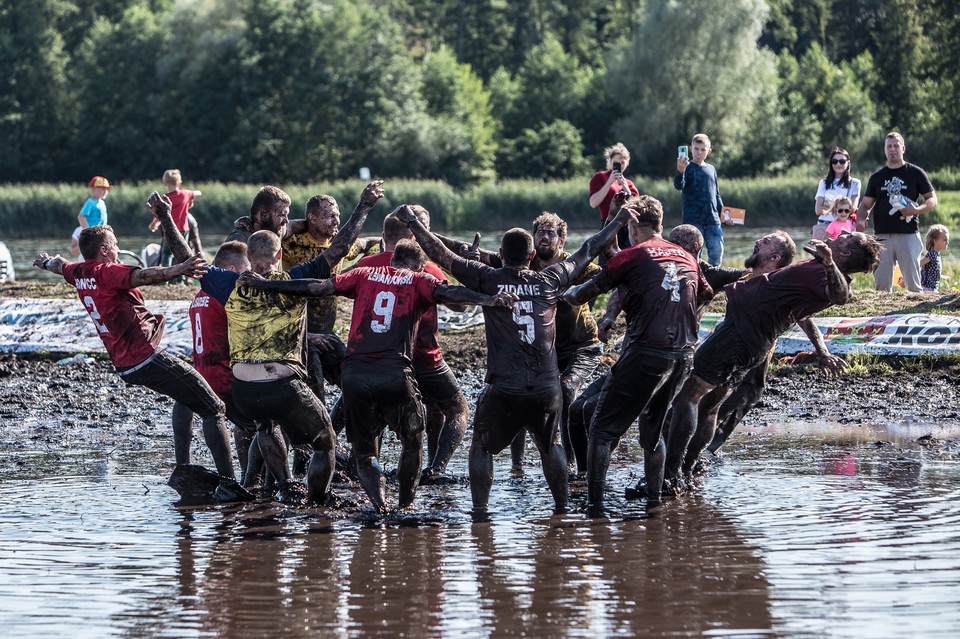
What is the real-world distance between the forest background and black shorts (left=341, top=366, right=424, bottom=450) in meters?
56.4

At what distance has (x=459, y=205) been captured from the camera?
168ft

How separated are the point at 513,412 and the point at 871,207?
8622mm

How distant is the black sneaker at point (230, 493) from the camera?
30.2ft

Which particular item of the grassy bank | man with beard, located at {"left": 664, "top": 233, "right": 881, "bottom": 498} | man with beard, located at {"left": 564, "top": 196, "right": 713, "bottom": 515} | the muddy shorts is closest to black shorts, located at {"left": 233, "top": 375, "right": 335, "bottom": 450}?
Answer: the muddy shorts

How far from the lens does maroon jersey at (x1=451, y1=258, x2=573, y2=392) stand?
8242 mm

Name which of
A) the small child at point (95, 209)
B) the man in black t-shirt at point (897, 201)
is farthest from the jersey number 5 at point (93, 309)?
the small child at point (95, 209)

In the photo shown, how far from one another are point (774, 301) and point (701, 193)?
6681 millimetres

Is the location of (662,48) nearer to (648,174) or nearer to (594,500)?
(648,174)

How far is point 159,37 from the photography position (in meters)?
73.4

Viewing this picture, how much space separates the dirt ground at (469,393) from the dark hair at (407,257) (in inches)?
161

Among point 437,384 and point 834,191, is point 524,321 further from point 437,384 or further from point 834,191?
point 834,191

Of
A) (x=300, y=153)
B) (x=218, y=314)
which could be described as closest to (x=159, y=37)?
(x=300, y=153)

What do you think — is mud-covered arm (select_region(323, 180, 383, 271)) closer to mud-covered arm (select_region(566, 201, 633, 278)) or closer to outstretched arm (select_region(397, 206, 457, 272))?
outstretched arm (select_region(397, 206, 457, 272))

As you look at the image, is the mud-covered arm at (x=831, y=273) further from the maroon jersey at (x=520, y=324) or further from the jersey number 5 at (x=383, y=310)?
the jersey number 5 at (x=383, y=310)
